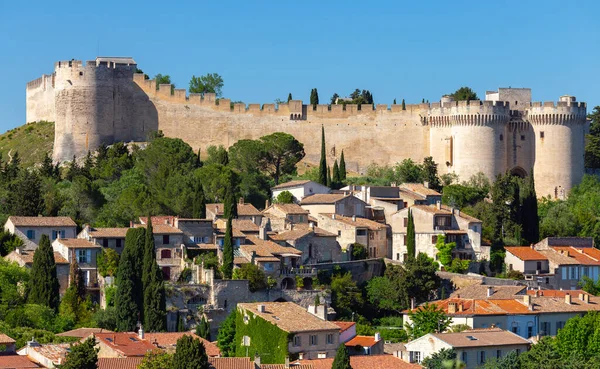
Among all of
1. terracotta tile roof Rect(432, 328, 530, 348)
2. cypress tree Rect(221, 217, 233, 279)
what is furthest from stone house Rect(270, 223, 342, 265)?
terracotta tile roof Rect(432, 328, 530, 348)

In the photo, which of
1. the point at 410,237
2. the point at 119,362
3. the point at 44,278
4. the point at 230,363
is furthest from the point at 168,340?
the point at 410,237

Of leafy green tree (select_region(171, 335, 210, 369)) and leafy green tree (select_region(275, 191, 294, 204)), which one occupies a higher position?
leafy green tree (select_region(275, 191, 294, 204))

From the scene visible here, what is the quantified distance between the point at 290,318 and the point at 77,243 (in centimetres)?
1115

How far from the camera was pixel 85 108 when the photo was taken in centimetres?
8119

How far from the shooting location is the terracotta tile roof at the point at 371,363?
1772 inches

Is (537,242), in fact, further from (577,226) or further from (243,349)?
(243,349)

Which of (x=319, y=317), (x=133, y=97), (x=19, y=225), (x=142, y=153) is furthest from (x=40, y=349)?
(x=133, y=97)

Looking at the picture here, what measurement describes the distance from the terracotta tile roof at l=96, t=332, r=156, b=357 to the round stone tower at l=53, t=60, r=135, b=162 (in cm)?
3405

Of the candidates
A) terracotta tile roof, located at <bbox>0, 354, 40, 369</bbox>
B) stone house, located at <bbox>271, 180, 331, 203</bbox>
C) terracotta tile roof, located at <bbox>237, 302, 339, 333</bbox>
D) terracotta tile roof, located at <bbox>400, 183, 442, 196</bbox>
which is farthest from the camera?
terracotta tile roof, located at <bbox>400, 183, 442, 196</bbox>

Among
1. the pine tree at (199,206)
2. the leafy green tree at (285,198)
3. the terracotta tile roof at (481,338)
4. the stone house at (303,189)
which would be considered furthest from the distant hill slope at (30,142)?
the terracotta tile roof at (481,338)

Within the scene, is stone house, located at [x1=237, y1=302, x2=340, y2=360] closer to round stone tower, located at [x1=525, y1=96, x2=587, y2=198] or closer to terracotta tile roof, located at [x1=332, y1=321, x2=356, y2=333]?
terracotta tile roof, located at [x1=332, y1=321, x2=356, y2=333]

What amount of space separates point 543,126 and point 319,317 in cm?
3183

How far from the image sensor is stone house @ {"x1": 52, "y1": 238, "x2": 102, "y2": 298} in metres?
56.0

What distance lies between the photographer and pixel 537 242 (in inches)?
2702
